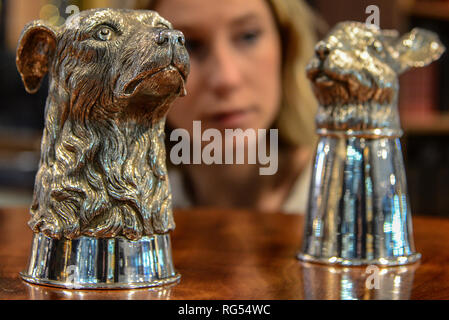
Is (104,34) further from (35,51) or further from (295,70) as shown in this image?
(295,70)

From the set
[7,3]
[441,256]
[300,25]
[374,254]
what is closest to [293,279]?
[374,254]

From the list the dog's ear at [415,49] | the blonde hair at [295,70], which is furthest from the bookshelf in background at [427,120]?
the dog's ear at [415,49]

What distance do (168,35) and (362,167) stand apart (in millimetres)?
318

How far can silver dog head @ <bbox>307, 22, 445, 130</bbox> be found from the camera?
809mm

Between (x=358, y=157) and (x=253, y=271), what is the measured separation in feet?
0.63

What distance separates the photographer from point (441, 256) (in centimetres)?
88

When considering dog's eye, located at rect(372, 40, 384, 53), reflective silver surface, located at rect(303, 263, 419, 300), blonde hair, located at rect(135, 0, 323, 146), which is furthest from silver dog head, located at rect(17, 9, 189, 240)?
blonde hair, located at rect(135, 0, 323, 146)

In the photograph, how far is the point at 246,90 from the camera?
5.10 feet

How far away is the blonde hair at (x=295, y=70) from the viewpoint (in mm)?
1636

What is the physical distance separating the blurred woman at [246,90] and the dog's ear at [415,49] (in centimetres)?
Result: 63

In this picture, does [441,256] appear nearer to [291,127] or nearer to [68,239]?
[68,239]

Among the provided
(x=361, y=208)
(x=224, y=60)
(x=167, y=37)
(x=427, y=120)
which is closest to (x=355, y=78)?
(x=361, y=208)

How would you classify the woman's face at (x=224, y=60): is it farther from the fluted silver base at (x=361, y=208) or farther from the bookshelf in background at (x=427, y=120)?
the bookshelf in background at (x=427, y=120)
